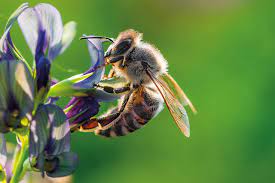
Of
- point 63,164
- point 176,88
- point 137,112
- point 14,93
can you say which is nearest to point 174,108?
point 137,112

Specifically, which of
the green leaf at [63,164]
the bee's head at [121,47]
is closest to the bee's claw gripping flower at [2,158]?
the green leaf at [63,164]

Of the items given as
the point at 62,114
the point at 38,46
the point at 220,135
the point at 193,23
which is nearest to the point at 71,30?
the point at 38,46

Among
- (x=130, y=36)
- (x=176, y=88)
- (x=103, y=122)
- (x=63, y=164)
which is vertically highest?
(x=130, y=36)

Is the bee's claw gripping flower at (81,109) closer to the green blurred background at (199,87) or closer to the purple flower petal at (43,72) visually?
the purple flower petal at (43,72)

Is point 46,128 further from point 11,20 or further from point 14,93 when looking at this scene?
point 11,20

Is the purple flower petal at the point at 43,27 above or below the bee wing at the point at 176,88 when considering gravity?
above

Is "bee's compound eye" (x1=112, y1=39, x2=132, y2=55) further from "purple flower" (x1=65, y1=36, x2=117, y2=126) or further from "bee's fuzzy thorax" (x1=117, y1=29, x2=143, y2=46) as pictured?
"purple flower" (x1=65, y1=36, x2=117, y2=126)
